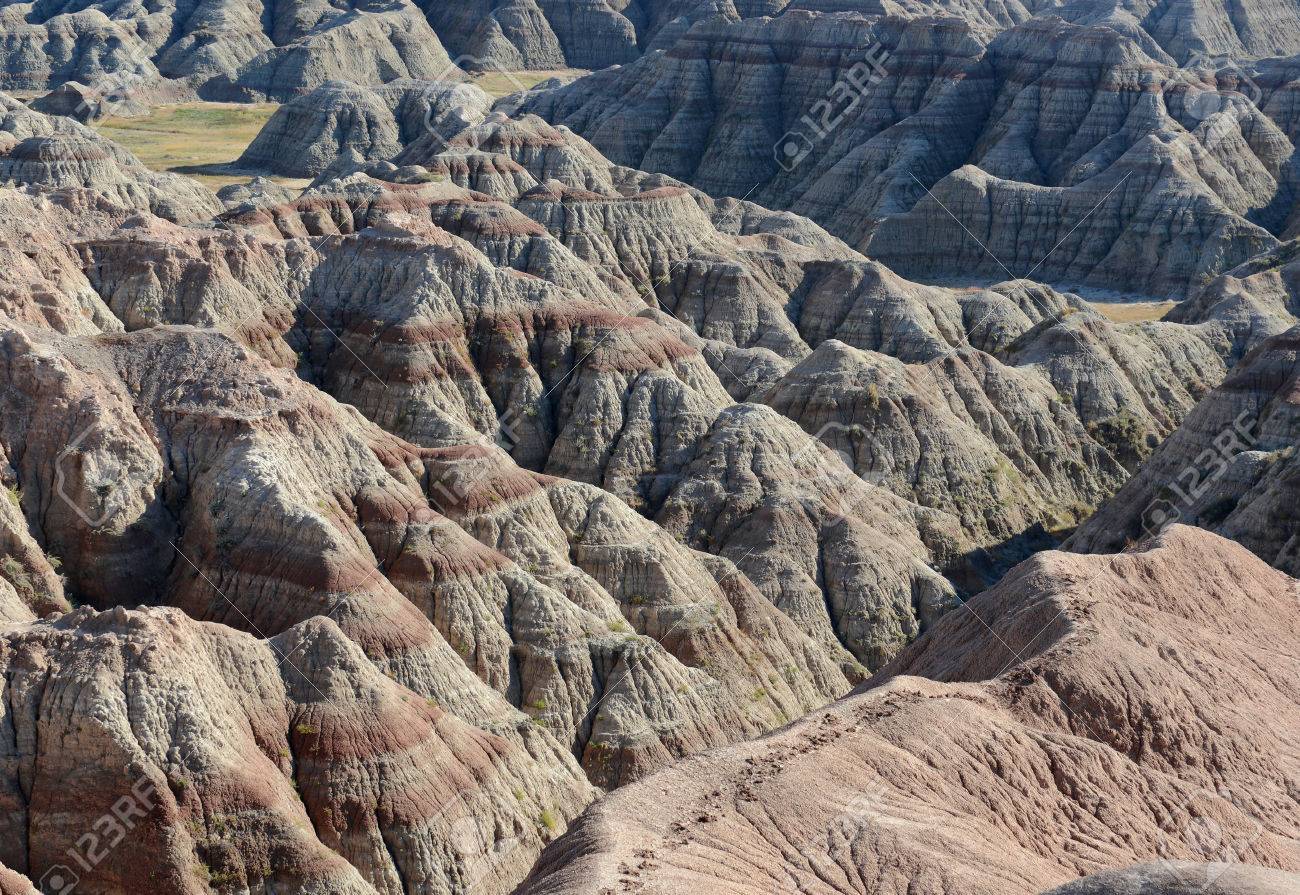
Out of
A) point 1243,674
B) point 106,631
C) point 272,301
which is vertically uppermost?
point 1243,674

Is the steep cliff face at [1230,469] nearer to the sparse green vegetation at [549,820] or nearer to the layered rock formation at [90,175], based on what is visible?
the sparse green vegetation at [549,820]

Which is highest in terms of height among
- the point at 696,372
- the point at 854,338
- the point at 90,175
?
the point at 696,372

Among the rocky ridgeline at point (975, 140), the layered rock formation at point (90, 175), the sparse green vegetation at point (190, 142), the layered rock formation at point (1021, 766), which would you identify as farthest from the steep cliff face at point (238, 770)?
the sparse green vegetation at point (190, 142)

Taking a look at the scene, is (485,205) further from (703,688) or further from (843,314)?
(703,688)

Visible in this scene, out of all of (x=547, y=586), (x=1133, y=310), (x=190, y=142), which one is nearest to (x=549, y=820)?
(x=547, y=586)

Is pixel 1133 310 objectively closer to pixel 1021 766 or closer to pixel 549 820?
pixel 549 820

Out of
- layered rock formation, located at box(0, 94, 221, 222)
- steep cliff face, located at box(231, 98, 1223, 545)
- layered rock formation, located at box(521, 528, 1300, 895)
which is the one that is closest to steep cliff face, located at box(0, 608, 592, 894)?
layered rock formation, located at box(521, 528, 1300, 895)

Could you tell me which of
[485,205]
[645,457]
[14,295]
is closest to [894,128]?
[485,205]
